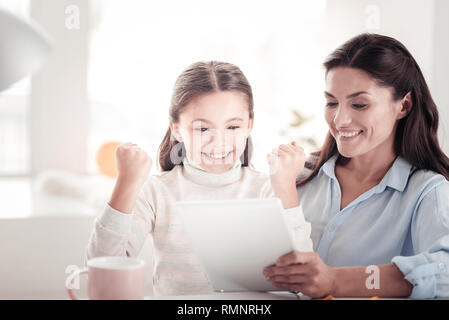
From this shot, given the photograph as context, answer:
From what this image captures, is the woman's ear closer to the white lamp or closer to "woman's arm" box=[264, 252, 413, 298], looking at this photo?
"woman's arm" box=[264, 252, 413, 298]

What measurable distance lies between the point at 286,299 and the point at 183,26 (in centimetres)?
53

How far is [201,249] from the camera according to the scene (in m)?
0.69

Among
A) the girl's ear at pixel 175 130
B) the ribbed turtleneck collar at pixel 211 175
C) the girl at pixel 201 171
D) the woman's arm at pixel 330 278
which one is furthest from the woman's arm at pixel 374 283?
the girl's ear at pixel 175 130

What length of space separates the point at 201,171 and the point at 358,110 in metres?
0.31

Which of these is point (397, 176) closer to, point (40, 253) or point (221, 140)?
point (221, 140)

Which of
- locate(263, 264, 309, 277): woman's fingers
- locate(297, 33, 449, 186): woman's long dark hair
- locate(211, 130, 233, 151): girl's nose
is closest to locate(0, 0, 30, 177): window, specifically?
locate(211, 130, 233, 151): girl's nose

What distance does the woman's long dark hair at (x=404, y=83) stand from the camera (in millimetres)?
864

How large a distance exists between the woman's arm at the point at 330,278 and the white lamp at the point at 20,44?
16.1 inches

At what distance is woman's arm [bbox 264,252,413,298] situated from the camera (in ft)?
2.28

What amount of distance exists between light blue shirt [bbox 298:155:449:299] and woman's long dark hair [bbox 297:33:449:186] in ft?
0.10

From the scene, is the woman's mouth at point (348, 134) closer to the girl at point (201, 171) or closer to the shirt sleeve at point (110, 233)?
the girl at point (201, 171)

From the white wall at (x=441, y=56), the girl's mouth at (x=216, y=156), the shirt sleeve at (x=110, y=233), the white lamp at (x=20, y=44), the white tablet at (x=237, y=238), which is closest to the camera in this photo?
the white lamp at (x=20, y=44)
